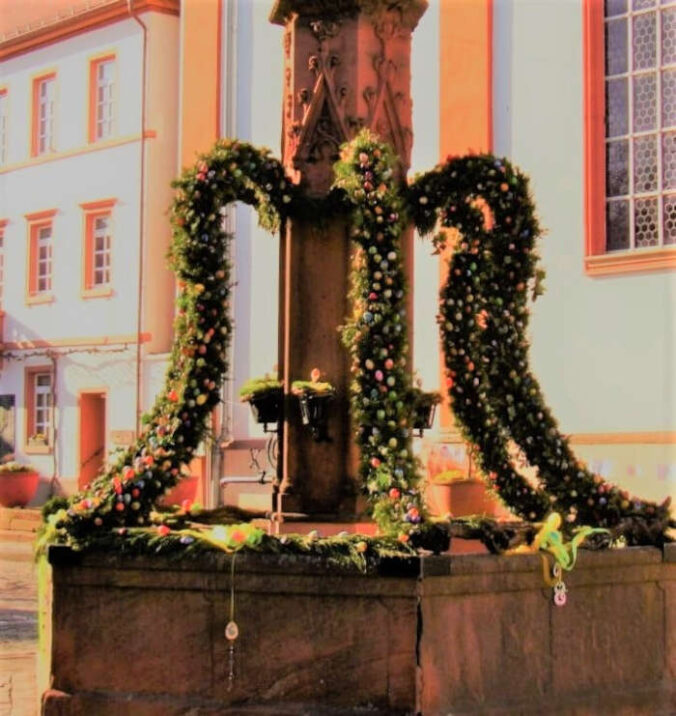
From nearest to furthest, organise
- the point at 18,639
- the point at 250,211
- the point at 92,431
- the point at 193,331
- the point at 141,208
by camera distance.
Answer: the point at 193,331 → the point at 18,639 → the point at 250,211 → the point at 141,208 → the point at 92,431

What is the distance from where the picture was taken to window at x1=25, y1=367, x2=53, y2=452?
2816 centimetres

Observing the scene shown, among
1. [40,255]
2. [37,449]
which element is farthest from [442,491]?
[40,255]

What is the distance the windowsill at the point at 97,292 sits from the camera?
27094 mm

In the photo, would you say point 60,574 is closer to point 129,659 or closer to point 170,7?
point 129,659

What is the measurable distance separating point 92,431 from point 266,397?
2043 cm

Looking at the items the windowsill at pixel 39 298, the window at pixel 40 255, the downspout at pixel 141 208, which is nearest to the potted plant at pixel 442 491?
the downspout at pixel 141 208

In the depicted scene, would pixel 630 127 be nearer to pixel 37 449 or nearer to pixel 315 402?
pixel 315 402

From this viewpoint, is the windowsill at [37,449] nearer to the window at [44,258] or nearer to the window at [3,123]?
the window at [44,258]

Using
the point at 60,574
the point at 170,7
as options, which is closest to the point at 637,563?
the point at 60,574

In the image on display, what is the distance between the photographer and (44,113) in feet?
96.9

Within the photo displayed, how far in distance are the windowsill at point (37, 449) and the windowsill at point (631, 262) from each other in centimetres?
1480

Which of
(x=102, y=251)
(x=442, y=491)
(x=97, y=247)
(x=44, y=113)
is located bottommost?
(x=442, y=491)

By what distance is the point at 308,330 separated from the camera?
7.53 meters

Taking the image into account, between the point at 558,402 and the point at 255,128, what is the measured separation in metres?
7.69
